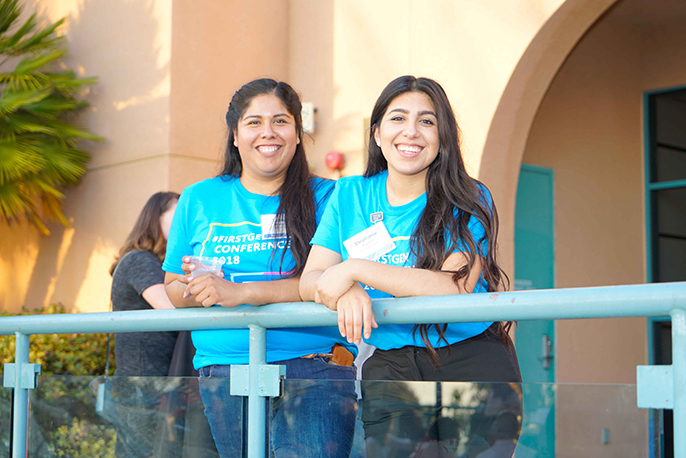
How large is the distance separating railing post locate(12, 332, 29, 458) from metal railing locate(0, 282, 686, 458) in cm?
9

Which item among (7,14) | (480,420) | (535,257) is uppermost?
(7,14)

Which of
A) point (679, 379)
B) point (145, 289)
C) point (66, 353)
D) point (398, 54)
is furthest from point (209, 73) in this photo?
point (679, 379)

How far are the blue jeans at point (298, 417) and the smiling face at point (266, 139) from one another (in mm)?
736

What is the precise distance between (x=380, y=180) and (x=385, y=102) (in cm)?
24

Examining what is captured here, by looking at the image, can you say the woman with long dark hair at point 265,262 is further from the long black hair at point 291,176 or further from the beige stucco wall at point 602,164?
the beige stucco wall at point 602,164

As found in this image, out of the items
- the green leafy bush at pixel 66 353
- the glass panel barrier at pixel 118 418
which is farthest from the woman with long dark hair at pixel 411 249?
the green leafy bush at pixel 66 353

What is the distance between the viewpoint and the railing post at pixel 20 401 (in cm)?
265

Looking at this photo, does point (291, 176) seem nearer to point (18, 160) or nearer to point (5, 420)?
point (5, 420)

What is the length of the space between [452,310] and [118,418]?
1224 millimetres

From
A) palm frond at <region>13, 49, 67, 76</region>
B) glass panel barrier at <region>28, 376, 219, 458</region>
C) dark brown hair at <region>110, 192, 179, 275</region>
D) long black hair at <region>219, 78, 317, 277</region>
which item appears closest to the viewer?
glass panel barrier at <region>28, 376, 219, 458</region>

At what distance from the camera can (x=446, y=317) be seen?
172 cm

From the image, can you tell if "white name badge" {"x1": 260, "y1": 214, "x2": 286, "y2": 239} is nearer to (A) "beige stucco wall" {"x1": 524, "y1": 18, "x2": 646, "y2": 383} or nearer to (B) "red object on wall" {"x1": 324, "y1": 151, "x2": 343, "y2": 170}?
(B) "red object on wall" {"x1": 324, "y1": 151, "x2": 343, "y2": 170}

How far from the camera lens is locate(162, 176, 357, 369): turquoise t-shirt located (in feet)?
7.34

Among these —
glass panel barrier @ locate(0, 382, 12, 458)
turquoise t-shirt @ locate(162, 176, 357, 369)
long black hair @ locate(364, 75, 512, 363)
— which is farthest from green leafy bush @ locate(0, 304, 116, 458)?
long black hair @ locate(364, 75, 512, 363)
